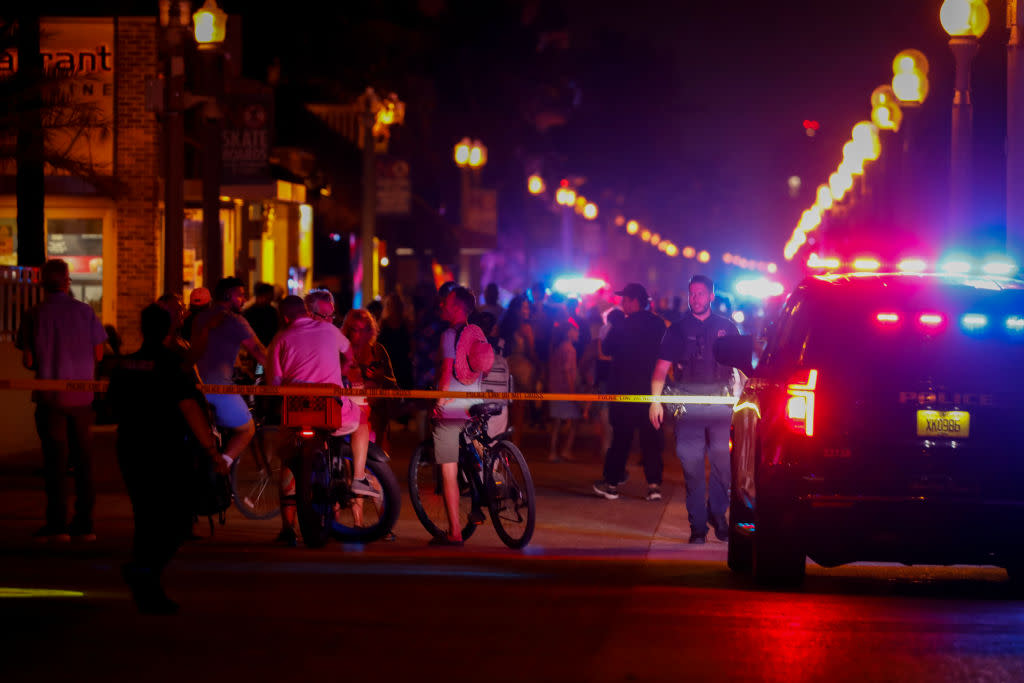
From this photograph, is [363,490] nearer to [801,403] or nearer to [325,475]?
[325,475]

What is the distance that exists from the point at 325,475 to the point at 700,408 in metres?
3.03

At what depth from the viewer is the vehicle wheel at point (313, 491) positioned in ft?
36.7

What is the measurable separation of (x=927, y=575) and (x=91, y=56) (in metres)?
17.6

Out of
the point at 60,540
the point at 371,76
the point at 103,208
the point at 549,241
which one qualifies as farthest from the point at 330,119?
the point at 549,241

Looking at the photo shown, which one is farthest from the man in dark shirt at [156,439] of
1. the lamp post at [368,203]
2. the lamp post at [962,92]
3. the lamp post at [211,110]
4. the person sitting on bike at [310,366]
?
the lamp post at [368,203]

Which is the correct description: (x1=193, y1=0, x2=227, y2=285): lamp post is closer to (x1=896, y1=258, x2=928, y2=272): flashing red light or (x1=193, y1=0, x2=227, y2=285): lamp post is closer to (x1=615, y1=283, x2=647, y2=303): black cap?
(x1=615, y1=283, x2=647, y2=303): black cap

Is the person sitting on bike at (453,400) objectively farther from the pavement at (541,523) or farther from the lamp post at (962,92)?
the lamp post at (962,92)

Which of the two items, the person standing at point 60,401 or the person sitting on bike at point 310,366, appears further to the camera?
the person standing at point 60,401

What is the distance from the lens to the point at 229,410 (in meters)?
12.0

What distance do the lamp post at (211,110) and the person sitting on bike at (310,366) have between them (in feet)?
24.4

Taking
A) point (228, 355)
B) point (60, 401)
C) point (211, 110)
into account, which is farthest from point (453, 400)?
point (211, 110)

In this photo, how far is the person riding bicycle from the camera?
1203 centimetres

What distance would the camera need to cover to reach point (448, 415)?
11.4 metres

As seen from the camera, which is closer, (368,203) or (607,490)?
(607,490)
